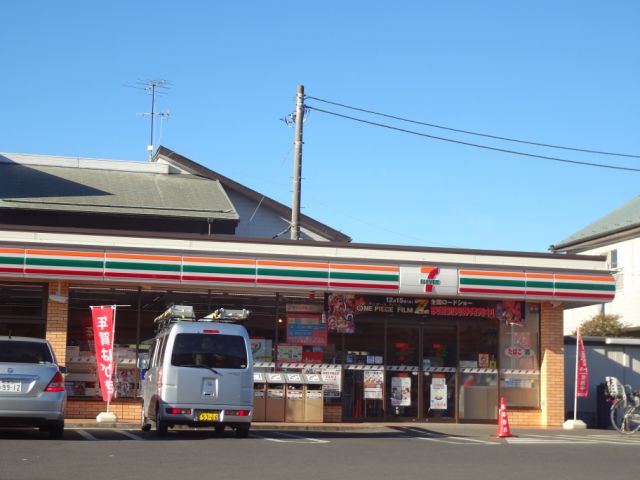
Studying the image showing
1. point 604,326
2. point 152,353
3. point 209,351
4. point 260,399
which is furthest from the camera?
point 604,326

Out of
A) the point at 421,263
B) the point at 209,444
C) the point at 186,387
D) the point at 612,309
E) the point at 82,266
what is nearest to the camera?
the point at 209,444

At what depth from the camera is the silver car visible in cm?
1550

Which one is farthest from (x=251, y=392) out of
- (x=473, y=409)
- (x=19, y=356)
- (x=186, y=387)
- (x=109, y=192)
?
(x=109, y=192)

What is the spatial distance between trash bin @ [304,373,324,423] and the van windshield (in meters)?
6.46

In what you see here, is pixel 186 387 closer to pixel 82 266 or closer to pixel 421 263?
pixel 82 266

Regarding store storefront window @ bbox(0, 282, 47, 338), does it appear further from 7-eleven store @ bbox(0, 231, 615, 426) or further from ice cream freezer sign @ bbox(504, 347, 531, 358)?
ice cream freezer sign @ bbox(504, 347, 531, 358)

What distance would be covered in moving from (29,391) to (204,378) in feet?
10.1

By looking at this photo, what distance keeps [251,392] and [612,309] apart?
29.7 m

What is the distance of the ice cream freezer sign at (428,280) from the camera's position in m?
24.2

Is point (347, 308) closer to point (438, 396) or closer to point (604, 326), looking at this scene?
point (438, 396)

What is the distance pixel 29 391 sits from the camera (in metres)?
15.6

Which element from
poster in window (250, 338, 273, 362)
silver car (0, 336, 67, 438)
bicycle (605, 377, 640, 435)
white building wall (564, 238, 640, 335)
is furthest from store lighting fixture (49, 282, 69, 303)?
white building wall (564, 238, 640, 335)

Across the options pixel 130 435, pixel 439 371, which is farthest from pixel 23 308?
pixel 439 371

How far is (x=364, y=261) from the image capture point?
78.5ft
